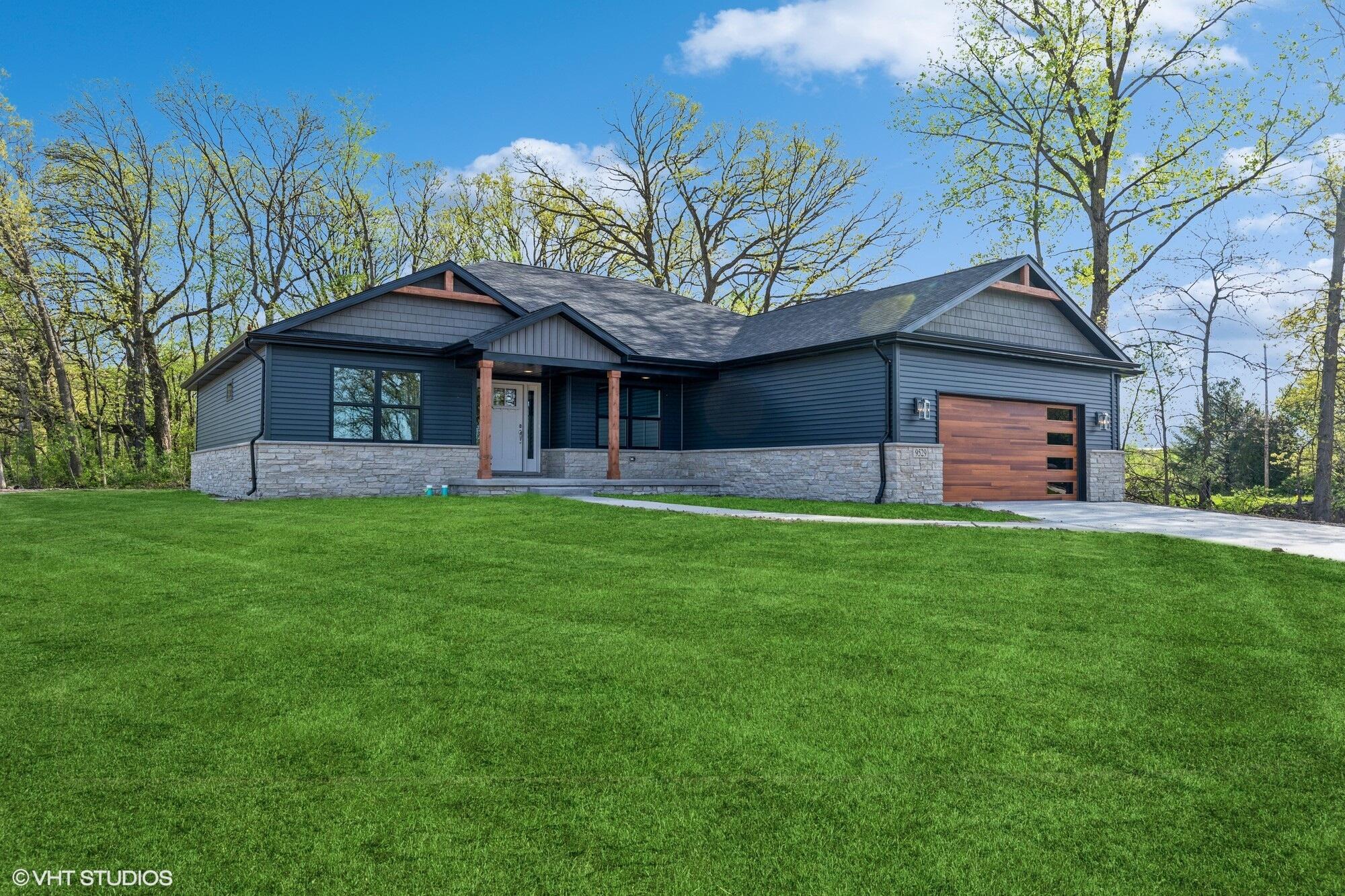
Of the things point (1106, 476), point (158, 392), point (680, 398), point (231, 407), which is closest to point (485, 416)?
point (680, 398)

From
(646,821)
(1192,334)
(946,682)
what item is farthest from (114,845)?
(1192,334)

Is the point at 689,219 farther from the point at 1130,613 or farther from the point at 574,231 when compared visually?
the point at 1130,613

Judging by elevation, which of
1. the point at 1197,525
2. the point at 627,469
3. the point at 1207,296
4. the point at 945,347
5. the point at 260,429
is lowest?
the point at 1197,525

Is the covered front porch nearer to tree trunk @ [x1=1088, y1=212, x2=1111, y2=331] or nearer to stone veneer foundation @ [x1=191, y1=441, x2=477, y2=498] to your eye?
stone veneer foundation @ [x1=191, y1=441, x2=477, y2=498]

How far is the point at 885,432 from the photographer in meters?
14.5

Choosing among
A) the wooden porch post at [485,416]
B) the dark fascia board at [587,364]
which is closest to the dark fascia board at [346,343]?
the dark fascia board at [587,364]

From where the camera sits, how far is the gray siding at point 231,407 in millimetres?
15448

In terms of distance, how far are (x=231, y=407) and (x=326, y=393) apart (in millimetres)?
4145

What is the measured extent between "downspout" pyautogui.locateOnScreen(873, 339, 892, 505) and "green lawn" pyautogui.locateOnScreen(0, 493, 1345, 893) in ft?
24.6

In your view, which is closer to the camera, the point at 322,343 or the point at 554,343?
the point at 322,343

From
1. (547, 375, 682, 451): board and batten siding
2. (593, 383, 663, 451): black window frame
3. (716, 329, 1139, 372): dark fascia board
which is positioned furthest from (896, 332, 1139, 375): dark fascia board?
A: (547, 375, 682, 451): board and batten siding

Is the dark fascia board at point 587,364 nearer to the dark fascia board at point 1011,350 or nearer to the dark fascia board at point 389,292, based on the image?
the dark fascia board at point 389,292

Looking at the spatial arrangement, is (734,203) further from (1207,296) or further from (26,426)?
(26,426)

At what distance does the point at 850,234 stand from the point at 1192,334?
1186 centimetres
